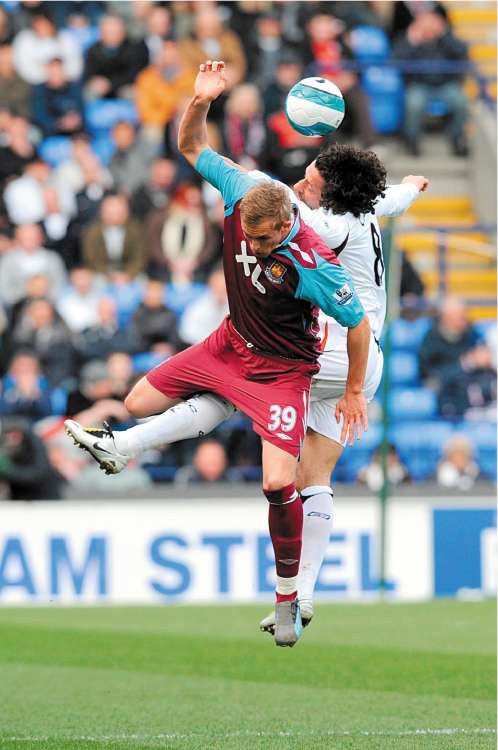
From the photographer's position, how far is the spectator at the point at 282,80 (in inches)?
753

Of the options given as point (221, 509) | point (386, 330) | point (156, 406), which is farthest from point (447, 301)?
point (156, 406)

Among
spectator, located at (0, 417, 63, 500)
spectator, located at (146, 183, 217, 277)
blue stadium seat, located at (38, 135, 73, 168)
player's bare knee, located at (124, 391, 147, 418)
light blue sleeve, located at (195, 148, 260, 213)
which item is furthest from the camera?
blue stadium seat, located at (38, 135, 73, 168)

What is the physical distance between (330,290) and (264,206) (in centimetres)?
53

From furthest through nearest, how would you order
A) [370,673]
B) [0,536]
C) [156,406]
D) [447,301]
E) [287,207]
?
[447,301] → [0,536] → [370,673] → [156,406] → [287,207]

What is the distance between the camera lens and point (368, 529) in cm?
1616

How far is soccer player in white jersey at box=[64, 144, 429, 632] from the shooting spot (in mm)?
8664

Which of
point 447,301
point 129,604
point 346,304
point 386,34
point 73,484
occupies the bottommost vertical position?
point 129,604

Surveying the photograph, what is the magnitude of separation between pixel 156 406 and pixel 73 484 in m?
7.23

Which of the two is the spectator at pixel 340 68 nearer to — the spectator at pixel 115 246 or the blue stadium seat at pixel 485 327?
the blue stadium seat at pixel 485 327

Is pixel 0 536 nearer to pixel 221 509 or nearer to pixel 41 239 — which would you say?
pixel 221 509

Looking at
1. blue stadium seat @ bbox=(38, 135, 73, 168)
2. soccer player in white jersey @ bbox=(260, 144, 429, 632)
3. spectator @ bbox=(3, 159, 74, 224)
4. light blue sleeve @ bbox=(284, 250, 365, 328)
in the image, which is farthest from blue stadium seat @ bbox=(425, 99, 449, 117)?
light blue sleeve @ bbox=(284, 250, 365, 328)

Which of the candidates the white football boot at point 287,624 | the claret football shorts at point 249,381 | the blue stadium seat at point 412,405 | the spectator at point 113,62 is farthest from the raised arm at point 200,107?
the spectator at point 113,62

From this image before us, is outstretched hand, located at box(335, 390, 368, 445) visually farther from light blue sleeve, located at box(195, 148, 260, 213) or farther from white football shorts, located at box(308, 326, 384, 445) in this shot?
light blue sleeve, located at box(195, 148, 260, 213)

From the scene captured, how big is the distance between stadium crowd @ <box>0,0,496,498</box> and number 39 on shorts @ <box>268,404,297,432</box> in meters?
7.12
